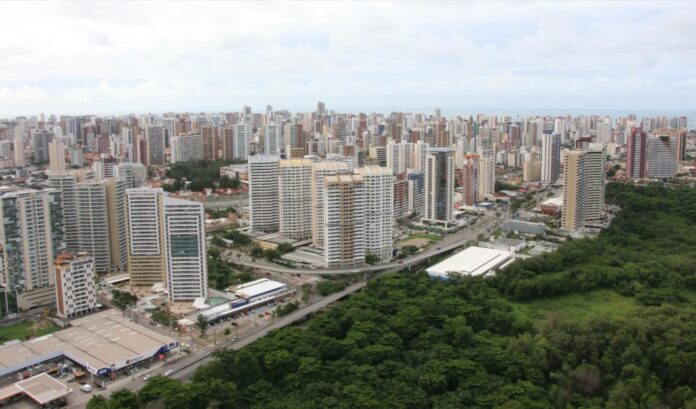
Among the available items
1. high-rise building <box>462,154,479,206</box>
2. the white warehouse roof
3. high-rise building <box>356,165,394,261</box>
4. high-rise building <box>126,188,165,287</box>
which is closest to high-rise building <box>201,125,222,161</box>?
high-rise building <box>462,154,479,206</box>

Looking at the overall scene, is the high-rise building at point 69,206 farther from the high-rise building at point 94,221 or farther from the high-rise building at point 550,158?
the high-rise building at point 550,158

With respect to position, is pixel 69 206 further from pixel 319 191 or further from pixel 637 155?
pixel 637 155

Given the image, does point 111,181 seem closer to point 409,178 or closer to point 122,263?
point 122,263

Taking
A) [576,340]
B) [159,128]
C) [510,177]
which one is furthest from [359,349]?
[159,128]

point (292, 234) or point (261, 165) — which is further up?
point (261, 165)

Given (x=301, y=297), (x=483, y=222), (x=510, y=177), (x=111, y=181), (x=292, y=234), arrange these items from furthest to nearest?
(x=510, y=177) → (x=483, y=222) → (x=292, y=234) → (x=111, y=181) → (x=301, y=297)

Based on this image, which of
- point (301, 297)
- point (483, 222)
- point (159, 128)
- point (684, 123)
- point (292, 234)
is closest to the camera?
point (301, 297)
